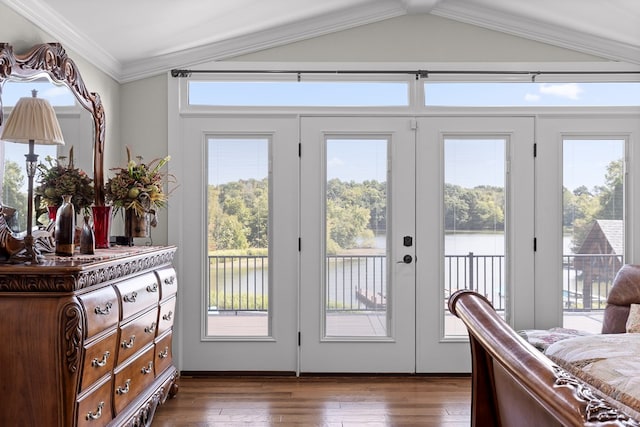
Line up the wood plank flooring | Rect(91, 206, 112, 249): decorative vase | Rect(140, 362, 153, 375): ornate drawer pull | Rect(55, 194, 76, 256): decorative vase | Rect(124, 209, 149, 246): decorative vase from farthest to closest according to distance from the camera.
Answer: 1. Rect(124, 209, 149, 246): decorative vase
2. the wood plank flooring
3. Rect(91, 206, 112, 249): decorative vase
4. Rect(140, 362, 153, 375): ornate drawer pull
5. Rect(55, 194, 76, 256): decorative vase

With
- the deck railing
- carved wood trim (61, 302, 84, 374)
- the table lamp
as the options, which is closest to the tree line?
the deck railing

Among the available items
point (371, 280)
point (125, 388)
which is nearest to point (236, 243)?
point (371, 280)

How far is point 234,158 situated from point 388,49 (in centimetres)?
151

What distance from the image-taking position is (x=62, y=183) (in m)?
2.86

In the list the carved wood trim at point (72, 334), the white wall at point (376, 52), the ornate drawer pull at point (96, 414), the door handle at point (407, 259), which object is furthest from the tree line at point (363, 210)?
the carved wood trim at point (72, 334)

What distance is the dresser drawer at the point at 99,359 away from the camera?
2156 mm

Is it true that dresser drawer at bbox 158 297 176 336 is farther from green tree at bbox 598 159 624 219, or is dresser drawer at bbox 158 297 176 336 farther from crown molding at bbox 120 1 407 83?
green tree at bbox 598 159 624 219

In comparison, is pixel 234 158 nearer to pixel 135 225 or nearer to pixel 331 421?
pixel 135 225

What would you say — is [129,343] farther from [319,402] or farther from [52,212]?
[319,402]

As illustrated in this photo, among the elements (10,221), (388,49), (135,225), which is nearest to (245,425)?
(135,225)

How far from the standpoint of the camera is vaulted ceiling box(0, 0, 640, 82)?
3180 mm

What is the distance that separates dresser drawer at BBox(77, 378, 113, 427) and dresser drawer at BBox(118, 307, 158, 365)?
7.5 inches

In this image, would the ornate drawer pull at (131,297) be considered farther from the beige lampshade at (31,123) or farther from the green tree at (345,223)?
the green tree at (345,223)

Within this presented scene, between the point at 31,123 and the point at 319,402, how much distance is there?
8.00ft
